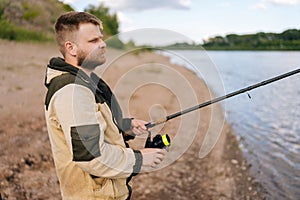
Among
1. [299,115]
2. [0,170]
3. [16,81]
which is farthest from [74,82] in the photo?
[299,115]

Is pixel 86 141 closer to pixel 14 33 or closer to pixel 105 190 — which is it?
pixel 105 190

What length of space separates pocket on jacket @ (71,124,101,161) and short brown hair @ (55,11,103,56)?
605 mm

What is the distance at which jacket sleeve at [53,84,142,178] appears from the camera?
6.64ft

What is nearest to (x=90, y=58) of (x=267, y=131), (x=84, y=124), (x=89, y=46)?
(x=89, y=46)

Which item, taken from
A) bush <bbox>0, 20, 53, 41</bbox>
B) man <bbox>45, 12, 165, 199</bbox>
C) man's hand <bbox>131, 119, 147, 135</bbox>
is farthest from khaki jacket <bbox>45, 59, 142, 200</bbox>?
bush <bbox>0, 20, 53, 41</bbox>

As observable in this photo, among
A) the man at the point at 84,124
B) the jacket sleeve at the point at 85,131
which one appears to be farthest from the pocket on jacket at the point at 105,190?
the jacket sleeve at the point at 85,131

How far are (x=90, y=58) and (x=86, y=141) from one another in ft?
1.94

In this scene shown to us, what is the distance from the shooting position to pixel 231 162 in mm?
7559

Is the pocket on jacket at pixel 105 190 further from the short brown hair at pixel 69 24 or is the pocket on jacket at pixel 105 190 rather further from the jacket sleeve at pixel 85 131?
the short brown hair at pixel 69 24

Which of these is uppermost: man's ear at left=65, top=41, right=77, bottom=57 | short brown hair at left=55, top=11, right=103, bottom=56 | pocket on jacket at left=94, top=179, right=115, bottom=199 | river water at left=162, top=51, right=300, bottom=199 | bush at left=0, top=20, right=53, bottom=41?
short brown hair at left=55, top=11, right=103, bottom=56

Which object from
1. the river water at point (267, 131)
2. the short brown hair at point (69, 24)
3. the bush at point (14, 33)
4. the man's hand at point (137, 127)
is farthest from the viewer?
the bush at point (14, 33)

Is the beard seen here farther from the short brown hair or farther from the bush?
the bush

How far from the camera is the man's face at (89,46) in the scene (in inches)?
88.5

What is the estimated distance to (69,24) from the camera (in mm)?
2244
